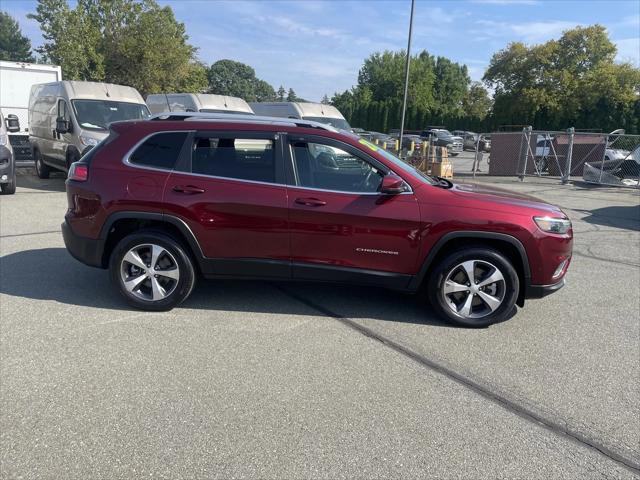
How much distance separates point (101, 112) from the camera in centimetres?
1173

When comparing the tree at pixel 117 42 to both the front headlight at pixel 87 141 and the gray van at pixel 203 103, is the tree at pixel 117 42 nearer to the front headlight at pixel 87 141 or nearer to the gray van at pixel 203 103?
the gray van at pixel 203 103

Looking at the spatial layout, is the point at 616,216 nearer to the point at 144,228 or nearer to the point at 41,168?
the point at 144,228

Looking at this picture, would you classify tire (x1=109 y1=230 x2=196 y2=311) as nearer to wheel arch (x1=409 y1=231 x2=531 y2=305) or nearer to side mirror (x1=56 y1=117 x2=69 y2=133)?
wheel arch (x1=409 y1=231 x2=531 y2=305)

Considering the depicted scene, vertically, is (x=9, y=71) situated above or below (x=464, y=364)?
above

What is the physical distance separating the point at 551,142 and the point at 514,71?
36.2 meters

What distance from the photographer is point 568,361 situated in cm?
389

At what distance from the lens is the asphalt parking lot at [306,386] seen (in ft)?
8.75

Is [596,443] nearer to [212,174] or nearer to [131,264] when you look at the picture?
[212,174]

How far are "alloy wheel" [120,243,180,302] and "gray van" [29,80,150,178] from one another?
23.6 feet

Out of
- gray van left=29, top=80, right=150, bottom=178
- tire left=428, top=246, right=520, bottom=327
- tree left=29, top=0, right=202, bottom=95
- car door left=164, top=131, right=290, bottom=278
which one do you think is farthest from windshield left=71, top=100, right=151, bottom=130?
tree left=29, top=0, right=202, bottom=95

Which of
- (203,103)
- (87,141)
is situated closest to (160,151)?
(87,141)

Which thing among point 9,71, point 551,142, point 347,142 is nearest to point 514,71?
point 551,142

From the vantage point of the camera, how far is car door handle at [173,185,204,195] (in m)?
4.43

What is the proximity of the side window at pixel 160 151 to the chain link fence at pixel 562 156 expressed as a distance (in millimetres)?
15123
